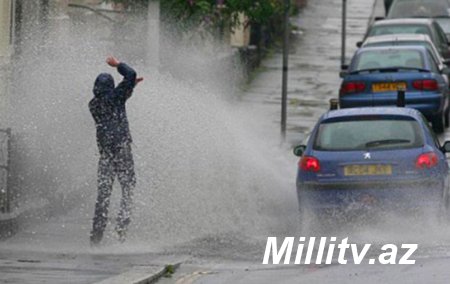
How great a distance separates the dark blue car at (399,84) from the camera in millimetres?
27344

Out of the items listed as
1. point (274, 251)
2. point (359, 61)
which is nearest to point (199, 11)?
point (359, 61)

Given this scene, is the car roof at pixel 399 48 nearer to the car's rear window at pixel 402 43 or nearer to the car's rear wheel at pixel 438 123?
the car's rear window at pixel 402 43

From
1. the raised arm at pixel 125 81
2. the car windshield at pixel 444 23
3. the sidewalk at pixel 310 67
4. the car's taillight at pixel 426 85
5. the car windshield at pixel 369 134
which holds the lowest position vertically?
the sidewalk at pixel 310 67

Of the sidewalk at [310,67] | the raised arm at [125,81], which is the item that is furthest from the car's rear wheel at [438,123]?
the raised arm at [125,81]

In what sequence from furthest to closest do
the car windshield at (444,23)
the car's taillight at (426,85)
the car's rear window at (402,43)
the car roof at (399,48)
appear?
the car windshield at (444,23) → the car's rear window at (402,43) → the car roof at (399,48) → the car's taillight at (426,85)

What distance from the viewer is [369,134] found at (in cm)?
1862

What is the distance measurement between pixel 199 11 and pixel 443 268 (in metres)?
13.1

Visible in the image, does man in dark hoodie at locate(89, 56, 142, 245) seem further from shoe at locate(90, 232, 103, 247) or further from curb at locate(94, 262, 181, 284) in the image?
curb at locate(94, 262, 181, 284)

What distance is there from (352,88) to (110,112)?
35.5 feet

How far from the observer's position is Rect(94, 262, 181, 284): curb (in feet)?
46.3

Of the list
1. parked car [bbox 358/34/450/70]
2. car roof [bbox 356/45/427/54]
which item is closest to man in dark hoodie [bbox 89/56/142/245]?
car roof [bbox 356/45/427/54]

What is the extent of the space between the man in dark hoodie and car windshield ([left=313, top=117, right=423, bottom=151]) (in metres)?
2.43

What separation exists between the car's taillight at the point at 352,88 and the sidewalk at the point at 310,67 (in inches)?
39.5

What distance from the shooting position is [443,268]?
1487 centimetres
